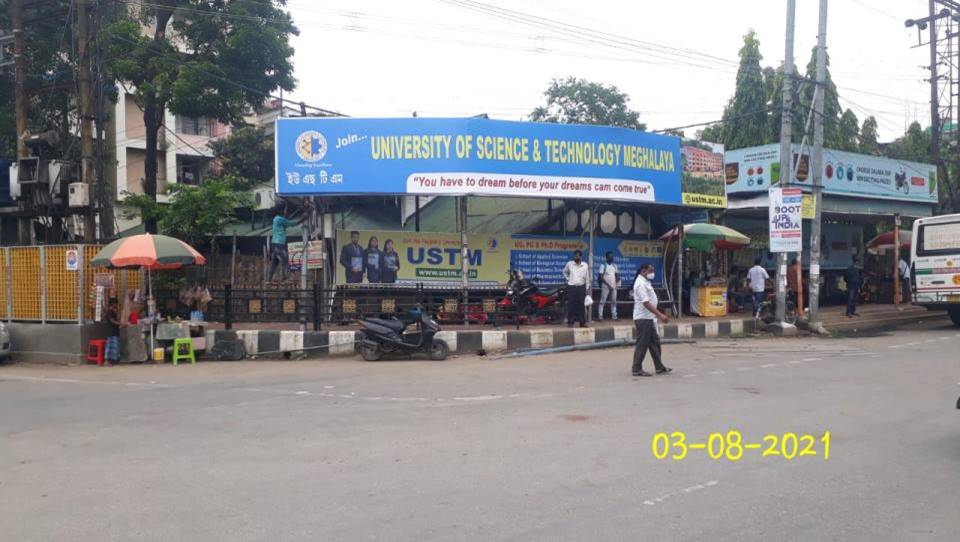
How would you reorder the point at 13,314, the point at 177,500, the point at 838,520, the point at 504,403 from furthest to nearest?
the point at 13,314, the point at 504,403, the point at 177,500, the point at 838,520

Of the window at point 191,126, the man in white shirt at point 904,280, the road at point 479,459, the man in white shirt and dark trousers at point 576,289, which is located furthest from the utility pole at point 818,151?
the window at point 191,126

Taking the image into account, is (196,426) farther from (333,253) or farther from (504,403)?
(333,253)

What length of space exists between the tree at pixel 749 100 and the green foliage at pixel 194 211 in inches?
830

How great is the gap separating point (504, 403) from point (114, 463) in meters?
4.35

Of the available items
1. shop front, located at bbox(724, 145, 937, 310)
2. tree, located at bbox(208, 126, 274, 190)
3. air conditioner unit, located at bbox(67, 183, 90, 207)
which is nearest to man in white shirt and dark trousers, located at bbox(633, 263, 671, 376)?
shop front, located at bbox(724, 145, 937, 310)

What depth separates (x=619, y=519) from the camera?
4.91 metres

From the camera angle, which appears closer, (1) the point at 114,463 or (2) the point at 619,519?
(2) the point at 619,519

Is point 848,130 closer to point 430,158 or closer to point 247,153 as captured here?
point 430,158

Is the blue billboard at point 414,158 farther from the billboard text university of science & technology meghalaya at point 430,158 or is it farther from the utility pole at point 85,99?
the utility pole at point 85,99

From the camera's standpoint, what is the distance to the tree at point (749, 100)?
107 feet

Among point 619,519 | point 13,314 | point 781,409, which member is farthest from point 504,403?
point 13,314

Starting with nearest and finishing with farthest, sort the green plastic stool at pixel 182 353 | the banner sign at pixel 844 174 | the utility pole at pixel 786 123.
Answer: the green plastic stool at pixel 182 353, the utility pole at pixel 786 123, the banner sign at pixel 844 174

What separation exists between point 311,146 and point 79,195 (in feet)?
16.1

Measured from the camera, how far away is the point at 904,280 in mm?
27094
